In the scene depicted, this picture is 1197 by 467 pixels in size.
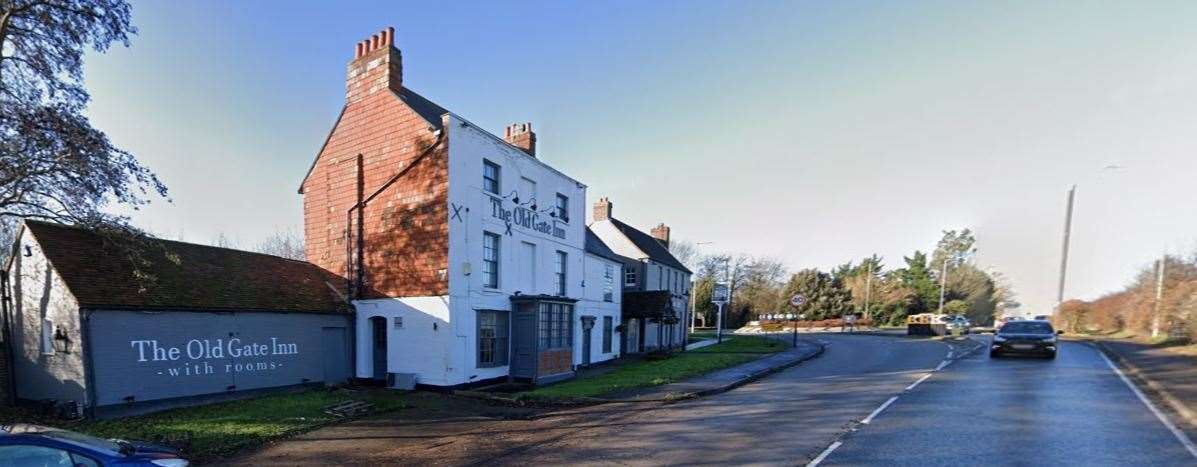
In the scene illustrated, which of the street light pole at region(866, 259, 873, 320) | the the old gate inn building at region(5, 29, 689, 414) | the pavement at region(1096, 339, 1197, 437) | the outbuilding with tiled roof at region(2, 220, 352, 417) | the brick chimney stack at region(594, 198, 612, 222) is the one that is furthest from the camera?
the street light pole at region(866, 259, 873, 320)

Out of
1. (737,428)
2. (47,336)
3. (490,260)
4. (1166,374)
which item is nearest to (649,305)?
(490,260)

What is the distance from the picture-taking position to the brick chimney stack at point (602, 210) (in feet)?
119

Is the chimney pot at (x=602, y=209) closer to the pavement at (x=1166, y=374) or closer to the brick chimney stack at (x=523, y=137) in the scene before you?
the brick chimney stack at (x=523, y=137)

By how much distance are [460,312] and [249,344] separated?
222 inches

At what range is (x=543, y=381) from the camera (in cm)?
1808

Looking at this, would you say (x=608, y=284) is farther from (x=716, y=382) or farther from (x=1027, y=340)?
(x=1027, y=340)

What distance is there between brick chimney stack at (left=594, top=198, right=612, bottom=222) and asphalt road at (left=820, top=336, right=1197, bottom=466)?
2404 cm

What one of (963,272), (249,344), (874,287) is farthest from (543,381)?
(963,272)

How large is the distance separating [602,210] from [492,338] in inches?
775

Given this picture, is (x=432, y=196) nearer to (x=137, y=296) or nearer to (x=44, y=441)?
(x=137, y=296)

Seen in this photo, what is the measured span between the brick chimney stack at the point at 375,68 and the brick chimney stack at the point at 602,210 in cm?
1946

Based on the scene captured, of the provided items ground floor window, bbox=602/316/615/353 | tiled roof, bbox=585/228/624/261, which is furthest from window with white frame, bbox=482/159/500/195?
ground floor window, bbox=602/316/615/353

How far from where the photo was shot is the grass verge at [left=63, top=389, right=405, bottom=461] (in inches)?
384

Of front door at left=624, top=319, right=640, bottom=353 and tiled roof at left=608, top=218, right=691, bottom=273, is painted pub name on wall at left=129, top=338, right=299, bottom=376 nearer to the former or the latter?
front door at left=624, top=319, right=640, bottom=353
